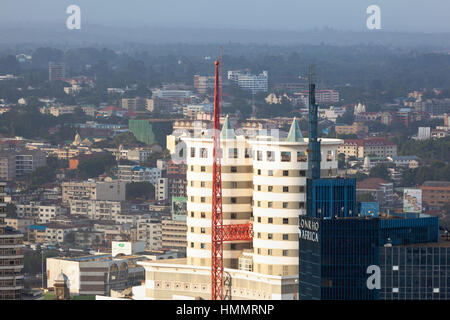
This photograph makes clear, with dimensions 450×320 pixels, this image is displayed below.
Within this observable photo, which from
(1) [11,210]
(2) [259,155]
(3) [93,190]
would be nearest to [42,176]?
(3) [93,190]

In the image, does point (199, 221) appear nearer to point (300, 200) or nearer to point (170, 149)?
point (300, 200)

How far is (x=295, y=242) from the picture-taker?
32.7 metres

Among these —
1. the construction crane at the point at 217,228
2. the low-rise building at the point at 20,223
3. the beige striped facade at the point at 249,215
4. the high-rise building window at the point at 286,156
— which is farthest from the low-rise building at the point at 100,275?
the low-rise building at the point at 20,223

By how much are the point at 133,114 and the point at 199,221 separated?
340ft

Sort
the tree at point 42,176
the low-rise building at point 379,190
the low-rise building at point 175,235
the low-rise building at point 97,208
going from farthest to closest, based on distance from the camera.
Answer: the tree at point 42,176, the low-rise building at point 379,190, the low-rise building at point 97,208, the low-rise building at point 175,235

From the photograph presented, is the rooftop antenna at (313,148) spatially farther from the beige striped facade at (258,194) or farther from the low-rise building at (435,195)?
the low-rise building at (435,195)

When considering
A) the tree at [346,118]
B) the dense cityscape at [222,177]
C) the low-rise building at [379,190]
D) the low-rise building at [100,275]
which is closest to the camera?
the dense cityscape at [222,177]

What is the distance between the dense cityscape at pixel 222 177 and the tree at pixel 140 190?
147 mm

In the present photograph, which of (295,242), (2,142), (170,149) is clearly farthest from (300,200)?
(2,142)

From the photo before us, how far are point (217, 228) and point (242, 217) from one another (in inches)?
38.8

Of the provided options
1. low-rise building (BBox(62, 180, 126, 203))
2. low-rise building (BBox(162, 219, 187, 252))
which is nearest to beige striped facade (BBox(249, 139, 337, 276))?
low-rise building (BBox(162, 219, 187, 252))

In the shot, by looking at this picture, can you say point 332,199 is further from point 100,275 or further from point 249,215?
point 100,275

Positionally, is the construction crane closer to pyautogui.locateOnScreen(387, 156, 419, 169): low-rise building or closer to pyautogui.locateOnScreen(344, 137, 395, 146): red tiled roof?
pyautogui.locateOnScreen(387, 156, 419, 169): low-rise building

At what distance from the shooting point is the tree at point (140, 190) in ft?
291
